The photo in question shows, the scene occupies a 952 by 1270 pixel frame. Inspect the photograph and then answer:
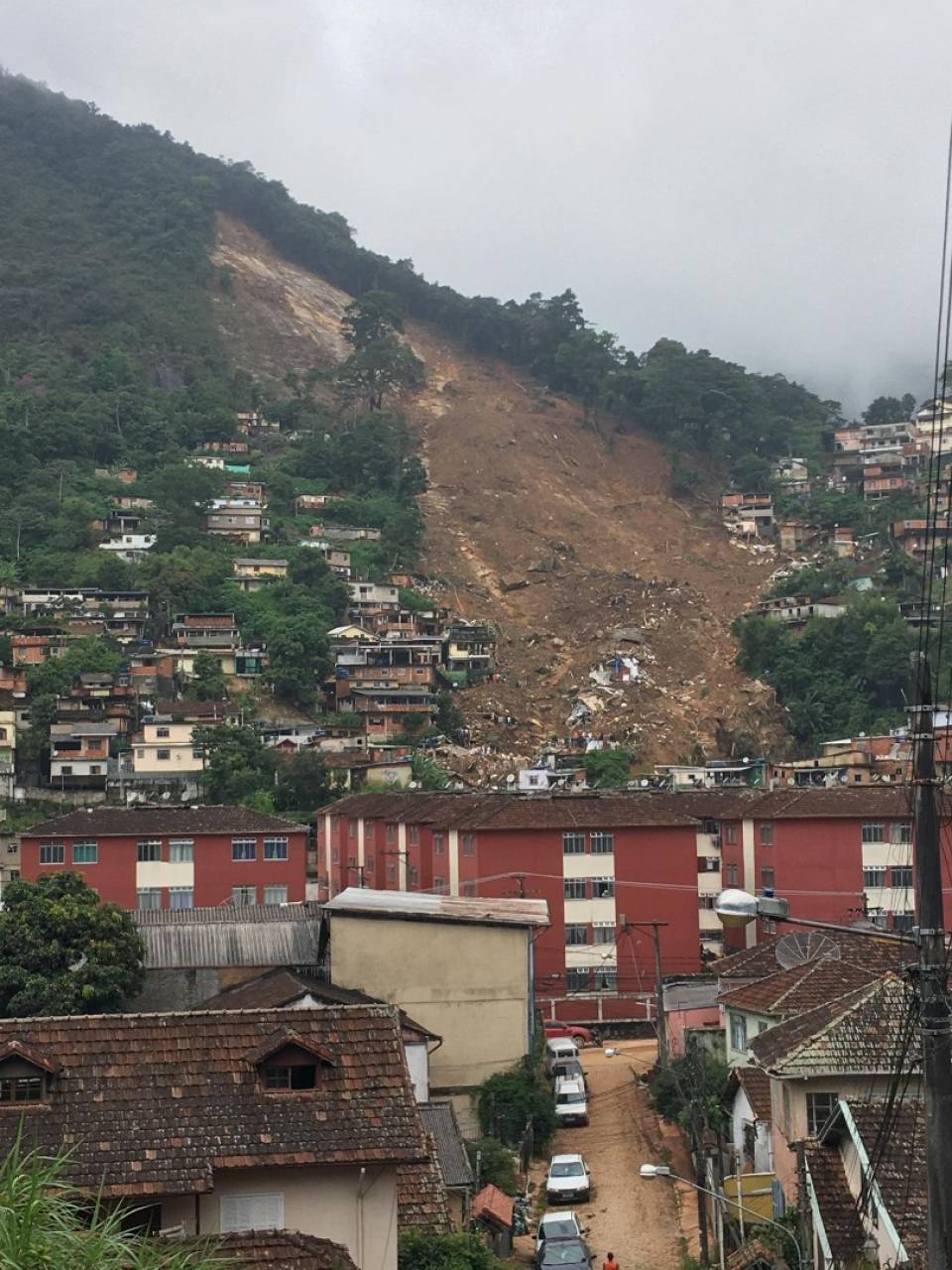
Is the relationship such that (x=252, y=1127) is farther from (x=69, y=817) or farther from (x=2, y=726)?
(x=2, y=726)

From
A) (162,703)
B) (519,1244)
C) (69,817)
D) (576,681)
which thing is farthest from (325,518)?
(519,1244)

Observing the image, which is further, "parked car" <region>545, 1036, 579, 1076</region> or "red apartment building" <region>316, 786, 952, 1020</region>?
"red apartment building" <region>316, 786, 952, 1020</region>

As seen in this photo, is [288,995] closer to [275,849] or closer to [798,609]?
[275,849]

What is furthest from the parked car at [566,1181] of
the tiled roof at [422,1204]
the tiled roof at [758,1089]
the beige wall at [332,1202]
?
the beige wall at [332,1202]

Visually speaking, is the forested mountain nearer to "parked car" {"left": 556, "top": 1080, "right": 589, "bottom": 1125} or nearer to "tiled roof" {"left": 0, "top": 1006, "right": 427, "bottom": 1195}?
"parked car" {"left": 556, "top": 1080, "right": 589, "bottom": 1125}

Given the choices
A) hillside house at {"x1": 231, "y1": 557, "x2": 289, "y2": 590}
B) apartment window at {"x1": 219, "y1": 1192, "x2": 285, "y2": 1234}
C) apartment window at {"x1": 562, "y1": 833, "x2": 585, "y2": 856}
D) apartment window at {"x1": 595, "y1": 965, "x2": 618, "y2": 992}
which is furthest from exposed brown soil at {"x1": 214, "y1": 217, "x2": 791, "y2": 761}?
apartment window at {"x1": 219, "y1": 1192, "x2": 285, "y2": 1234}

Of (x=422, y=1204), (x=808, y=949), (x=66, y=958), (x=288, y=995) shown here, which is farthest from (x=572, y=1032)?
(x=422, y=1204)
